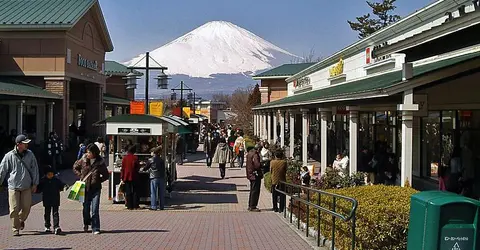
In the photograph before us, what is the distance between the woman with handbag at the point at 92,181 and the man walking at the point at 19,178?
0.89 metres

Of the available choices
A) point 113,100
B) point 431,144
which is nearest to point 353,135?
point 431,144

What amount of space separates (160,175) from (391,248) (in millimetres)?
8406

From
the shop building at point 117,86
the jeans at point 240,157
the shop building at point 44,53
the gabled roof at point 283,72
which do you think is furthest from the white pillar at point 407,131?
the gabled roof at point 283,72

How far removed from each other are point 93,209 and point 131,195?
15.4 ft

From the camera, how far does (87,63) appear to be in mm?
36094

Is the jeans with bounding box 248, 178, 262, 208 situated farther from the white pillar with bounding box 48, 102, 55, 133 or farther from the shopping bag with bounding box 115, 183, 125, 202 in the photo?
the white pillar with bounding box 48, 102, 55, 133

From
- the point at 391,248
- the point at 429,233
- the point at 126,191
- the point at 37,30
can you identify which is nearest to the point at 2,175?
the point at 126,191

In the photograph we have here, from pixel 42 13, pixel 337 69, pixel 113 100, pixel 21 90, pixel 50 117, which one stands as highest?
pixel 42 13

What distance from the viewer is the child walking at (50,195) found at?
10.8m

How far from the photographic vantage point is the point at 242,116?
74.7 meters

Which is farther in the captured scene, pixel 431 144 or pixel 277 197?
pixel 431 144

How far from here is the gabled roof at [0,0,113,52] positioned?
101 ft

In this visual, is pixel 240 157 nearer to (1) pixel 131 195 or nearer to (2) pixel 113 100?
(1) pixel 131 195

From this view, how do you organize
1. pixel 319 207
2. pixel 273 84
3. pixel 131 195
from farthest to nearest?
1. pixel 273 84
2. pixel 131 195
3. pixel 319 207
